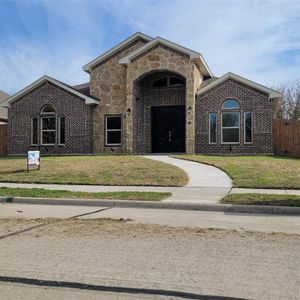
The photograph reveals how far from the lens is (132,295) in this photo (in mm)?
4516

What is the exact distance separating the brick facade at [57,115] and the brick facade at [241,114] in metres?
6.62

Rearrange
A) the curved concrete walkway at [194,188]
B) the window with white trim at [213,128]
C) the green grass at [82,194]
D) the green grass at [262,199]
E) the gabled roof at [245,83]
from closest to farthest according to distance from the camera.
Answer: the green grass at [262,199], the green grass at [82,194], the curved concrete walkway at [194,188], the gabled roof at [245,83], the window with white trim at [213,128]

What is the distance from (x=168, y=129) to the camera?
26.5 metres

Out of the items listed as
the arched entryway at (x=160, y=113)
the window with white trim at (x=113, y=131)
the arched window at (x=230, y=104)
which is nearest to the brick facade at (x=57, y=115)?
the window with white trim at (x=113, y=131)

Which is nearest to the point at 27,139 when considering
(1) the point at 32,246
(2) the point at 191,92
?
(2) the point at 191,92

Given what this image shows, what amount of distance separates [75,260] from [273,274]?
2481 mm

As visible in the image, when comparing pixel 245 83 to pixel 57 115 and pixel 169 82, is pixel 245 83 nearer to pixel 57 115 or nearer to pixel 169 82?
pixel 169 82

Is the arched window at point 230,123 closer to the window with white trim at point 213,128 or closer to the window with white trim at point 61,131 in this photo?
the window with white trim at point 213,128

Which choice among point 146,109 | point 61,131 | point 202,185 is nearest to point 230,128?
point 146,109

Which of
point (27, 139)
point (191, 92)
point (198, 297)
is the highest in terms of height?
point (191, 92)

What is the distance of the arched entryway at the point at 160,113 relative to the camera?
2612 cm

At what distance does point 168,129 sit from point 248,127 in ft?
16.0

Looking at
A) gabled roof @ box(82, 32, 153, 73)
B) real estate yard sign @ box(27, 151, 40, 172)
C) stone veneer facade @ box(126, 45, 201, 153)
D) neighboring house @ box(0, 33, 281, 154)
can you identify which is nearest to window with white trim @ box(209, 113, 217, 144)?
neighboring house @ box(0, 33, 281, 154)

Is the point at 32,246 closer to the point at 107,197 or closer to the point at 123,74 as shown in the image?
the point at 107,197
